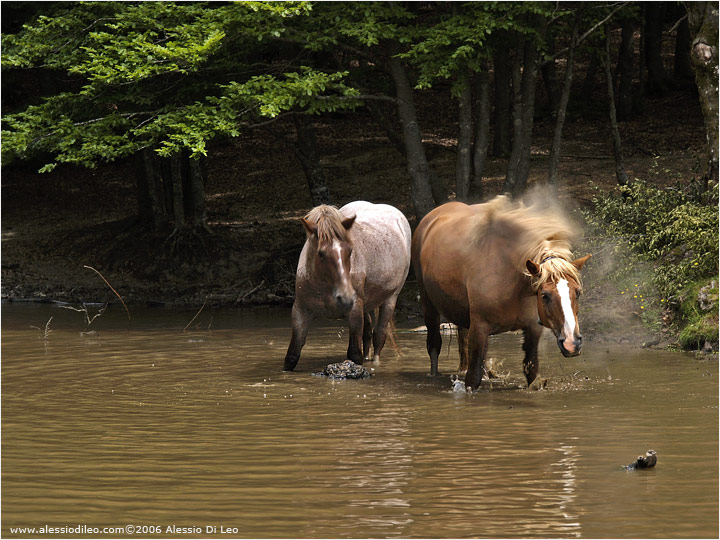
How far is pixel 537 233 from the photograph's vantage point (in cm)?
1034

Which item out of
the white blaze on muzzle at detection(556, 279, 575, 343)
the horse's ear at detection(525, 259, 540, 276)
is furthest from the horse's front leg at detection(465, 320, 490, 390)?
the white blaze on muzzle at detection(556, 279, 575, 343)

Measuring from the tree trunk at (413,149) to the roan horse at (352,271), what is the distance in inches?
197

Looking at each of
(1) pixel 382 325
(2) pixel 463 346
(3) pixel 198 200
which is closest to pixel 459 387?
(2) pixel 463 346

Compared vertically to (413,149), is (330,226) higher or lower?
lower

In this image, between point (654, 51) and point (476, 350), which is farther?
point (654, 51)

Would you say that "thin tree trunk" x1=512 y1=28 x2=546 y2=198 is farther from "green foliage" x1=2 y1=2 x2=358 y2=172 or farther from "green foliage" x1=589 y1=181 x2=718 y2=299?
"green foliage" x1=2 y1=2 x2=358 y2=172

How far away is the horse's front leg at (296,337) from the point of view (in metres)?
12.3

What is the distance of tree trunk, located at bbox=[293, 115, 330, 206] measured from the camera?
2145 centimetres

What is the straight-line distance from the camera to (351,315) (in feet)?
39.8

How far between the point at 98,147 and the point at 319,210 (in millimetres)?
6789

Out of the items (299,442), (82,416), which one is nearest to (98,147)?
(82,416)

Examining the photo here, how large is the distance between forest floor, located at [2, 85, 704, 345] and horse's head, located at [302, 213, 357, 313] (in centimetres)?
488

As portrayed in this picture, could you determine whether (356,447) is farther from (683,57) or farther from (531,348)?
(683,57)

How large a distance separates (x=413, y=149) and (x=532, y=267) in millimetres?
9792
